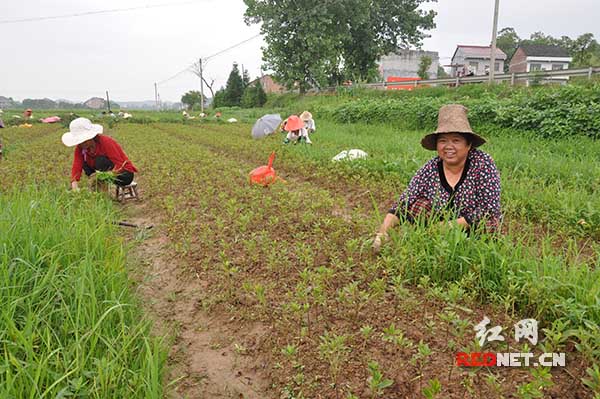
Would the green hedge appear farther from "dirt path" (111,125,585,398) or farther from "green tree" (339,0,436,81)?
"green tree" (339,0,436,81)

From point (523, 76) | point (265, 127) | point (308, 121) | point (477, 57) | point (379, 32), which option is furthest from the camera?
point (477, 57)

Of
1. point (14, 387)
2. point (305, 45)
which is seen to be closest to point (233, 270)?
point (14, 387)

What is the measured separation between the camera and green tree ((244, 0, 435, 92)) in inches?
1040

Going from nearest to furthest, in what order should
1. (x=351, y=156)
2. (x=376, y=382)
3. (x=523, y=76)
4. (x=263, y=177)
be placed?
(x=376, y=382) → (x=263, y=177) → (x=351, y=156) → (x=523, y=76)

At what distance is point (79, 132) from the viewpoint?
473 centimetres

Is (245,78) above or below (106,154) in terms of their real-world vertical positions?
above

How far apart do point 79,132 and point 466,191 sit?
174 inches

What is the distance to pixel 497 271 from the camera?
94.2 inches

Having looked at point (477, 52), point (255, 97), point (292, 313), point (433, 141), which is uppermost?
point (477, 52)

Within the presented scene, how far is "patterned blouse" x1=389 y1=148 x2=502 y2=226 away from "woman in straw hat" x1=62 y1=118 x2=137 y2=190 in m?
3.76

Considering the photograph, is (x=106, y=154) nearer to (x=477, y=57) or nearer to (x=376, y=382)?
(x=376, y=382)

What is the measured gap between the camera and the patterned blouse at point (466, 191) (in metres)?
2.87

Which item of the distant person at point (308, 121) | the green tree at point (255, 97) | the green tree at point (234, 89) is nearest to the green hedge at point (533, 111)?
the distant person at point (308, 121)

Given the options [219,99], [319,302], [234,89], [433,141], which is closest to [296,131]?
[433,141]
